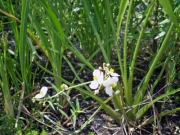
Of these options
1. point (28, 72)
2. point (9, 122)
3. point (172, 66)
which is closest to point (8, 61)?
point (28, 72)

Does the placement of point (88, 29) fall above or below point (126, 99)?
above

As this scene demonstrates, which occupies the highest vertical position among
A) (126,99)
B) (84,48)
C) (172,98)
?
(84,48)

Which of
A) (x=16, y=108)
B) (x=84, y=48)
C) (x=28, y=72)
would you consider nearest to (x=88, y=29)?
(x=84, y=48)

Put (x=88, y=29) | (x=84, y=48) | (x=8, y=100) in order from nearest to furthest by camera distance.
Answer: (x=8, y=100) → (x=88, y=29) → (x=84, y=48)

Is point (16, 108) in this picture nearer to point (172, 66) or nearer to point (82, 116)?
point (82, 116)

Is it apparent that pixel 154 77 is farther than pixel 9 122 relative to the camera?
Yes

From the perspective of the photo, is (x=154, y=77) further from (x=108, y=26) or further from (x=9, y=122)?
(x=9, y=122)

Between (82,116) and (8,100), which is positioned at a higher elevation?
(8,100)

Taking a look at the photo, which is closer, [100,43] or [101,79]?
[101,79]

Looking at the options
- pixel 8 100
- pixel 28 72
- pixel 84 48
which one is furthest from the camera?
pixel 84 48
